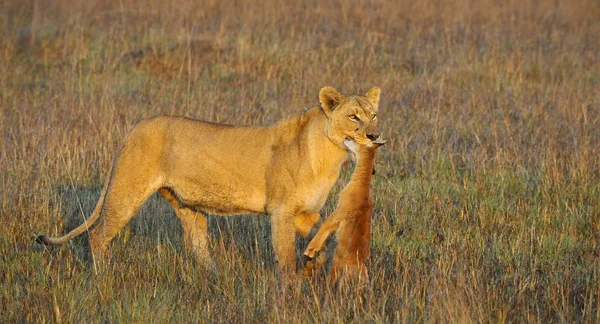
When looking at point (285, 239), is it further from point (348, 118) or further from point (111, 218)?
point (111, 218)

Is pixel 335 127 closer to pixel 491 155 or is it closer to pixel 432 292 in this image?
pixel 432 292

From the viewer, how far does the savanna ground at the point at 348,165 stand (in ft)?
16.6

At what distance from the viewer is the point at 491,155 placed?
8.62 meters

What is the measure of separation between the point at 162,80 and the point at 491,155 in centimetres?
476

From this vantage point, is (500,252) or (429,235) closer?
(500,252)

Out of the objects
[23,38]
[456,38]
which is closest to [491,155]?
[456,38]

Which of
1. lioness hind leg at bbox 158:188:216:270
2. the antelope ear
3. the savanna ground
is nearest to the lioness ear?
the antelope ear

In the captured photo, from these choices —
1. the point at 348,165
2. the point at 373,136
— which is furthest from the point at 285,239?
the point at 348,165

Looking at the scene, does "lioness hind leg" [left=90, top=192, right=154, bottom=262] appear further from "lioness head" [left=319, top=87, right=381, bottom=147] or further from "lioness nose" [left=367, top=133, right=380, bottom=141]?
"lioness nose" [left=367, top=133, right=380, bottom=141]

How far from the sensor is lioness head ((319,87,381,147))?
18.4 feet

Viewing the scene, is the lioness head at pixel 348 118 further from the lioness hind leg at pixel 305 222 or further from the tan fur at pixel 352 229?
the lioness hind leg at pixel 305 222

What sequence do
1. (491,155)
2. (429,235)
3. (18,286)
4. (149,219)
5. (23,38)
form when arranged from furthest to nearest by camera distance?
(23,38) → (491,155) → (149,219) → (429,235) → (18,286)

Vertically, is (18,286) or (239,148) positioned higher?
(239,148)

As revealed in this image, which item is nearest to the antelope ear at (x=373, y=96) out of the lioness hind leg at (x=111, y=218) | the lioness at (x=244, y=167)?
the lioness at (x=244, y=167)
